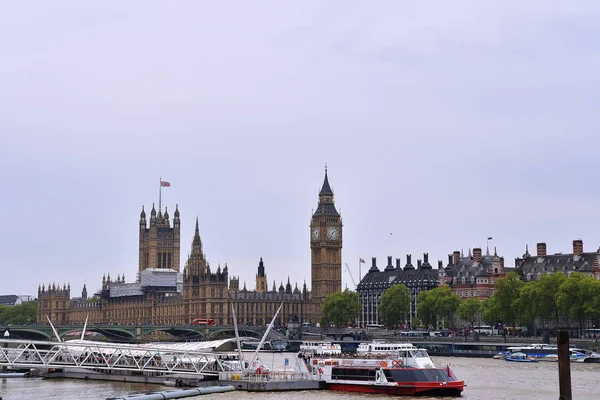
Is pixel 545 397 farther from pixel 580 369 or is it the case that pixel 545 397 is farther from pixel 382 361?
pixel 580 369

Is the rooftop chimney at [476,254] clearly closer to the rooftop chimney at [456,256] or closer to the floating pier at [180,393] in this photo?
the rooftop chimney at [456,256]

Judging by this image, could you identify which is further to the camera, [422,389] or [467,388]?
[467,388]

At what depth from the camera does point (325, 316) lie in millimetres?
199750

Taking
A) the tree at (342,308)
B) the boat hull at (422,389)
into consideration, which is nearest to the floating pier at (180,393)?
the boat hull at (422,389)

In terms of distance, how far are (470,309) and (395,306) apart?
999 inches

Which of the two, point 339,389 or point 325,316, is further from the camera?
point 325,316

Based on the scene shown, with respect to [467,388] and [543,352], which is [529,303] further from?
[467,388]

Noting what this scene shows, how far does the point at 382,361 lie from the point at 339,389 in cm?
365

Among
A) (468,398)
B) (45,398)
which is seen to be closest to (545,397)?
(468,398)

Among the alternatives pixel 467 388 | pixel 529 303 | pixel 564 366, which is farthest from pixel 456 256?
pixel 564 366

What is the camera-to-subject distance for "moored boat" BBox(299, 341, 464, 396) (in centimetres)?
7212

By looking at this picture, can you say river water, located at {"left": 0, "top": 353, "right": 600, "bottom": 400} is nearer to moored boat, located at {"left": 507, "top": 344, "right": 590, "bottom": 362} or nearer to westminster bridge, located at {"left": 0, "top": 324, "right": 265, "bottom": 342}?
moored boat, located at {"left": 507, "top": 344, "right": 590, "bottom": 362}

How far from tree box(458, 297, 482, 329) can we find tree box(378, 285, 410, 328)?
2157 centimetres

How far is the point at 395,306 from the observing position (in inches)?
6983
